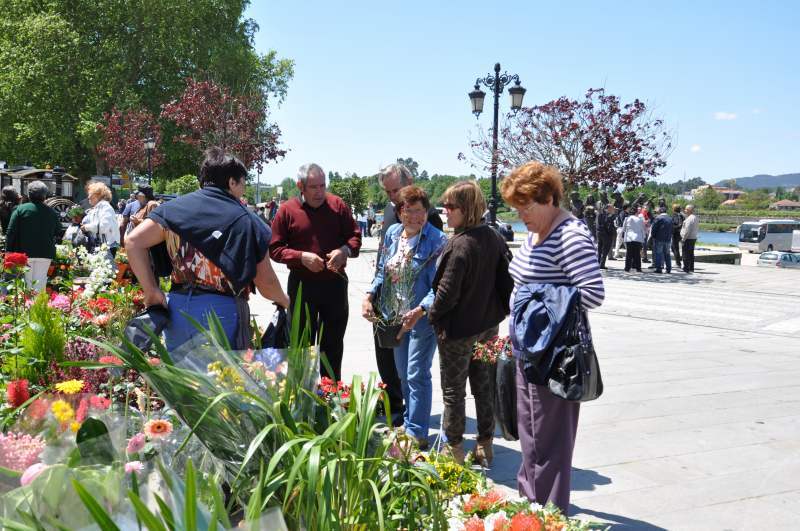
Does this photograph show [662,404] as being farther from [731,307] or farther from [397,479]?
[731,307]

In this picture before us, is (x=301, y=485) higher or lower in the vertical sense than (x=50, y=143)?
lower

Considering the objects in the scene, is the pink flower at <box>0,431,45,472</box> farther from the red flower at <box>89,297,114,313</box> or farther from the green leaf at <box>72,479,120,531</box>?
the red flower at <box>89,297,114,313</box>

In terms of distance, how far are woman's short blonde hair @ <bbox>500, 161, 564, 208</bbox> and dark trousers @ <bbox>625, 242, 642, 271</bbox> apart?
682 inches

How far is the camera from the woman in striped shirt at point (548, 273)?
3.26 metres

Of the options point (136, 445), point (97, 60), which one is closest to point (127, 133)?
point (97, 60)

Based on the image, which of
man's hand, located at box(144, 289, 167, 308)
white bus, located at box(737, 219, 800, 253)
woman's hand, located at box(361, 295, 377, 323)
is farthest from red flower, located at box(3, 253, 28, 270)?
white bus, located at box(737, 219, 800, 253)

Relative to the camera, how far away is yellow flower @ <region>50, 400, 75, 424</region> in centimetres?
167

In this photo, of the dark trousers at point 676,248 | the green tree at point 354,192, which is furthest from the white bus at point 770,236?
the green tree at point 354,192

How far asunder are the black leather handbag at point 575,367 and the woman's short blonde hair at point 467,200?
1347 mm

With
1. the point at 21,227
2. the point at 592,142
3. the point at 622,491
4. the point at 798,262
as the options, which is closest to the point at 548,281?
the point at 622,491

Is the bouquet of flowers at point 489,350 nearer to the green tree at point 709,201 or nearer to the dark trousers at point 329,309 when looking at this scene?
the dark trousers at point 329,309

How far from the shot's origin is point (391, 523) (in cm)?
163

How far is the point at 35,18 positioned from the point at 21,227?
34.3 metres

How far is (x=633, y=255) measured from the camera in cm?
2017
